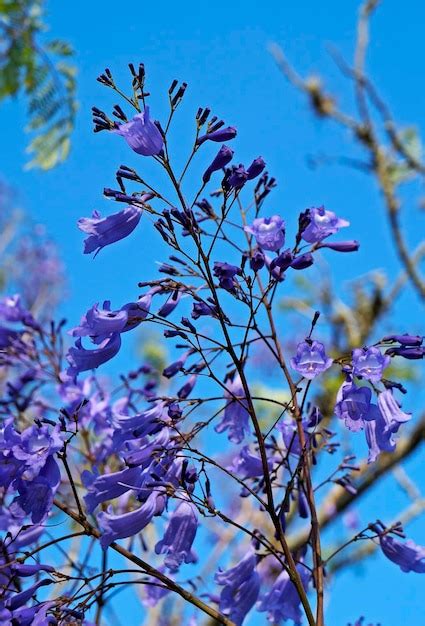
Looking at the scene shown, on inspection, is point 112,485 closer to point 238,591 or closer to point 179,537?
point 179,537

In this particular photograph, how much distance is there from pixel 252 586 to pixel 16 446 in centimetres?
58

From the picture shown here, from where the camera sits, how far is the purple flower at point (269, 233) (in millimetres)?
1504

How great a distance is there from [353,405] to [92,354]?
0.45 meters

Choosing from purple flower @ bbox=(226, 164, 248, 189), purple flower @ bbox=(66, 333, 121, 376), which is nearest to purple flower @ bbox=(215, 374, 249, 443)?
purple flower @ bbox=(66, 333, 121, 376)

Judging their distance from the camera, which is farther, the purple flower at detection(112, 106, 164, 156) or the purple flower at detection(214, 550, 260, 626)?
the purple flower at detection(214, 550, 260, 626)

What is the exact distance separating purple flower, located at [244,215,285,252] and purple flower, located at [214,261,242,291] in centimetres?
10

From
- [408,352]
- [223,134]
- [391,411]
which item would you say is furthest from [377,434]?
[223,134]

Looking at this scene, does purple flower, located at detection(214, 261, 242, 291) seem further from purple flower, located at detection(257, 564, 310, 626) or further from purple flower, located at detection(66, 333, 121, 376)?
purple flower, located at detection(257, 564, 310, 626)

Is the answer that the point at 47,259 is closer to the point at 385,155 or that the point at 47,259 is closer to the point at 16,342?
the point at 385,155

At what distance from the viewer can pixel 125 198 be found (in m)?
1.38

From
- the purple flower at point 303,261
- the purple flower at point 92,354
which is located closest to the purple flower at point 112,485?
the purple flower at point 92,354

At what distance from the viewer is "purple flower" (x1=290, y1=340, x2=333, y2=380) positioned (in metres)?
1.38

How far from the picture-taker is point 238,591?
64.6 inches

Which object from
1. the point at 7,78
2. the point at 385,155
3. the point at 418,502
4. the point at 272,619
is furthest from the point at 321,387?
the point at 272,619
